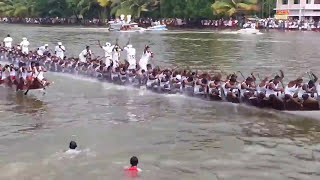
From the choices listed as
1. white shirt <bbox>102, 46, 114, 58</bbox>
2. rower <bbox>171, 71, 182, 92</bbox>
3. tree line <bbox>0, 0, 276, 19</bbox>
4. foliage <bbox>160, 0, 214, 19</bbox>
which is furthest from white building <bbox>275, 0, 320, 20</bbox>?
rower <bbox>171, 71, 182, 92</bbox>

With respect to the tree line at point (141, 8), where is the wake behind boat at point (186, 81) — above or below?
below

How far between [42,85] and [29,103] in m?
1.72

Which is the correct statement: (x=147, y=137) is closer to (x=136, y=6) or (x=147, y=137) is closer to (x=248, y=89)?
(x=248, y=89)

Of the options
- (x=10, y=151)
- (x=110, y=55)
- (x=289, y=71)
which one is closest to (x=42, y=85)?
(x=110, y=55)

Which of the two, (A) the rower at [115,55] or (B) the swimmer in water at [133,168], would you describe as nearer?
(B) the swimmer in water at [133,168]

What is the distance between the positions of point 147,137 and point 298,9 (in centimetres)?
6958

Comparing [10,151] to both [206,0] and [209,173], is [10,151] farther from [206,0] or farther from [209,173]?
[206,0]

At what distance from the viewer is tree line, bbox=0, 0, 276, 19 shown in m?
81.1

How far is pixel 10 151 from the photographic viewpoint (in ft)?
51.6

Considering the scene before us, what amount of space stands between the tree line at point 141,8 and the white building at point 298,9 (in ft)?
7.59

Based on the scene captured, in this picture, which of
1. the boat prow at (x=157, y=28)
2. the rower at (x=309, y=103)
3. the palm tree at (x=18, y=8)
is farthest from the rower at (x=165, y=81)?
the palm tree at (x=18, y=8)

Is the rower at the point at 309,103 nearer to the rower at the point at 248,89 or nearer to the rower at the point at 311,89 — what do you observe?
the rower at the point at 311,89

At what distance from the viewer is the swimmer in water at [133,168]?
13.8m

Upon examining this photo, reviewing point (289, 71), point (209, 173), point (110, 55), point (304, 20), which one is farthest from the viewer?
point (304, 20)
